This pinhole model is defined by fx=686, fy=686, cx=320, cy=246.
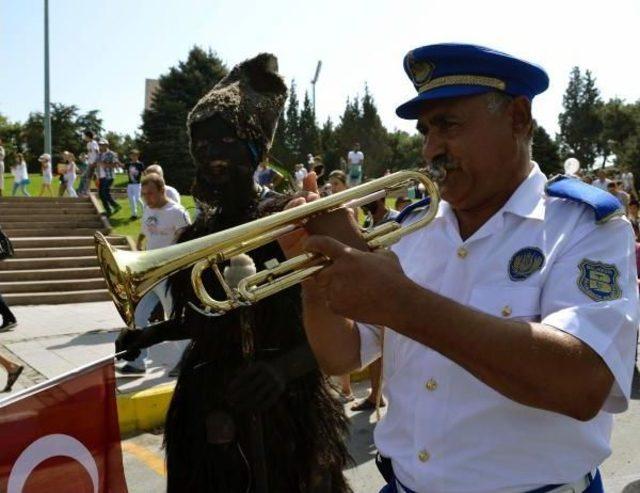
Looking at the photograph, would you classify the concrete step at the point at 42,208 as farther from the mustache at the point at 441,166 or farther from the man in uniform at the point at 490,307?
the mustache at the point at 441,166

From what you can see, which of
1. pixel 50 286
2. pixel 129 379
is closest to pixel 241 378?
pixel 129 379

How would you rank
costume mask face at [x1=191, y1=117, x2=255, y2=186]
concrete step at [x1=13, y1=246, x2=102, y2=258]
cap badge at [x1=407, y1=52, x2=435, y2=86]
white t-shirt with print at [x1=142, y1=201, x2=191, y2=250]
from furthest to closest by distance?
concrete step at [x1=13, y1=246, x2=102, y2=258]
white t-shirt with print at [x1=142, y1=201, x2=191, y2=250]
costume mask face at [x1=191, y1=117, x2=255, y2=186]
cap badge at [x1=407, y1=52, x2=435, y2=86]

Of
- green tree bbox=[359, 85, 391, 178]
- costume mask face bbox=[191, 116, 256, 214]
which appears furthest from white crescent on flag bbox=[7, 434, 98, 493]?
green tree bbox=[359, 85, 391, 178]

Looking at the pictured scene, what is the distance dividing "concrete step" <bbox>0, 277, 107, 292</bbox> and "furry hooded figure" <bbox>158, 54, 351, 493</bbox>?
334 inches

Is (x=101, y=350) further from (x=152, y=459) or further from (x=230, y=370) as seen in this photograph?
(x=230, y=370)

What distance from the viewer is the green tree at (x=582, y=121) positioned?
66869mm

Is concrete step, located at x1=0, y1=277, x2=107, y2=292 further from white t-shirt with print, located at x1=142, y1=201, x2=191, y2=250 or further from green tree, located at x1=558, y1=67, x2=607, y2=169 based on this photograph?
green tree, located at x1=558, y1=67, x2=607, y2=169

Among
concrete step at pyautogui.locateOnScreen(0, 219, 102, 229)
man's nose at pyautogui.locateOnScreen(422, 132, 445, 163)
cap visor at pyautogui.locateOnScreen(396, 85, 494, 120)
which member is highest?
cap visor at pyautogui.locateOnScreen(396, 85, 494, 120)

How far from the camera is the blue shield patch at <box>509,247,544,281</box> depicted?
1546mm

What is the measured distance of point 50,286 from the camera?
1074 centimetres

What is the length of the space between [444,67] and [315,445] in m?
1.45

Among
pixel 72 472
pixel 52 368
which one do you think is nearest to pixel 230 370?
pixel 72 472

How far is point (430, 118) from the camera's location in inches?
68.8

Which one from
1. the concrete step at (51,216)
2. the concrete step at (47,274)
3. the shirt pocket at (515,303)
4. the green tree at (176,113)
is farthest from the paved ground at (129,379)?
the green tree at (176,113)
